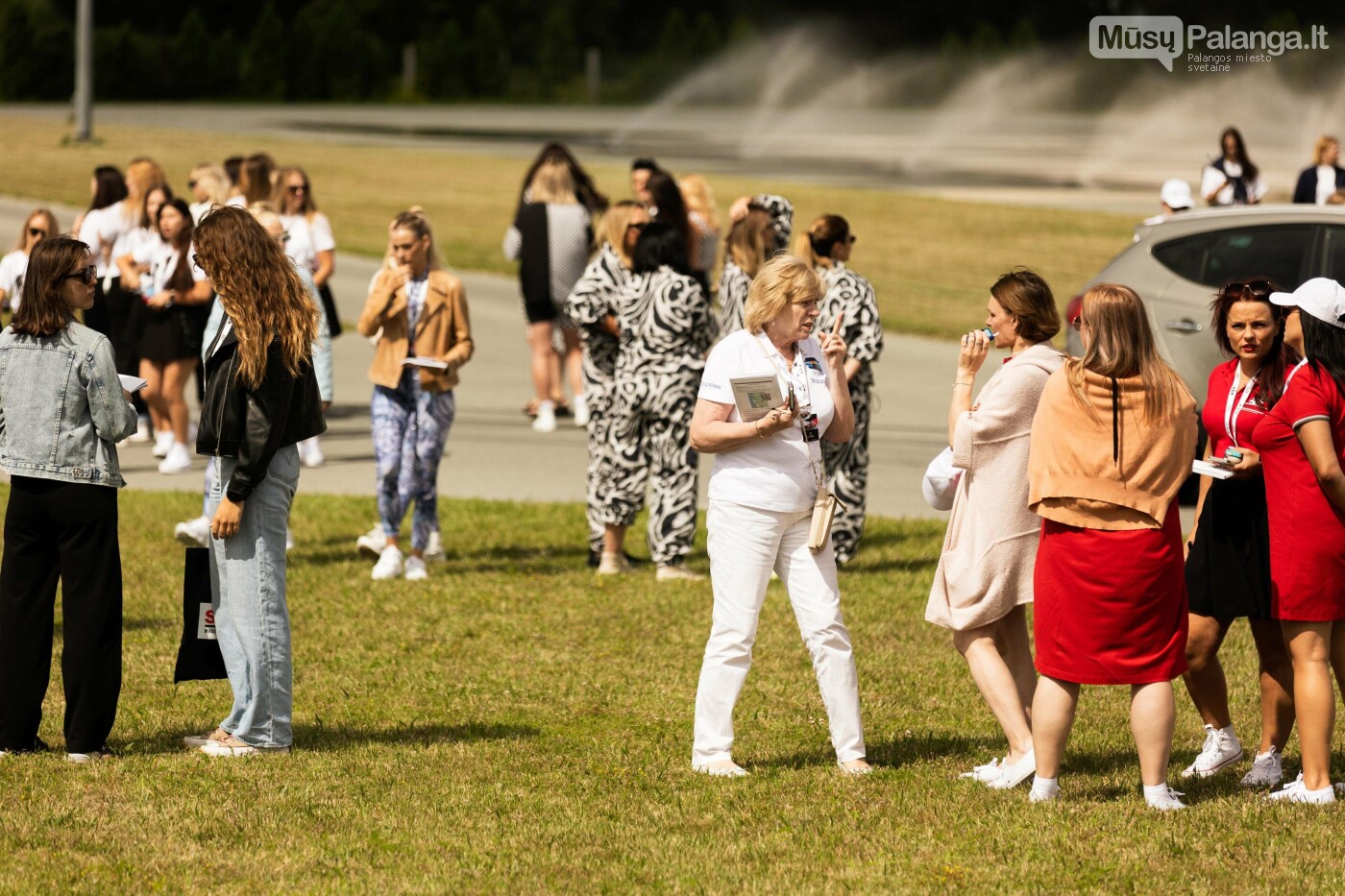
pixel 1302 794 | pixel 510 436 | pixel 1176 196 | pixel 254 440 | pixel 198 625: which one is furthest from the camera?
pixel 1176 196

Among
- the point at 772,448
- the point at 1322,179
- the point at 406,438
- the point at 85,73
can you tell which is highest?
the point at 85,73

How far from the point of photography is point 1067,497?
552 centimetres

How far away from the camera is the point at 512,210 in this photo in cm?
2789

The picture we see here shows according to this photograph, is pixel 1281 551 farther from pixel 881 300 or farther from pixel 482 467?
pixel 881 300

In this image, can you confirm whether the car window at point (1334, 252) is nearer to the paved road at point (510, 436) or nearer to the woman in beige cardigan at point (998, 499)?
the paved road at point (510, 436)

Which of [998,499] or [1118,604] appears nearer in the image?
[1118,604]

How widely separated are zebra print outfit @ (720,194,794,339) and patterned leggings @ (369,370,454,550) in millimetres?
1528

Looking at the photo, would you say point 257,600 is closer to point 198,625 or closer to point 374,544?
point 198,625

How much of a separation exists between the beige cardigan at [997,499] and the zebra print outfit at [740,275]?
3452mm

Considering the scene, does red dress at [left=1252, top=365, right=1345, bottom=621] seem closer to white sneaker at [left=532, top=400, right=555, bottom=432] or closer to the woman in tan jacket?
the woman in tan jacket

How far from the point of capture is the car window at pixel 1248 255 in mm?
11273

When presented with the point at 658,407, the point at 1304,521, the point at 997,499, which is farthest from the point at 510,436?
the point at 1304,521

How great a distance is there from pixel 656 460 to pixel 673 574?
618 millimetres

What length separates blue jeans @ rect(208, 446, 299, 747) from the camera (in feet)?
20.3
